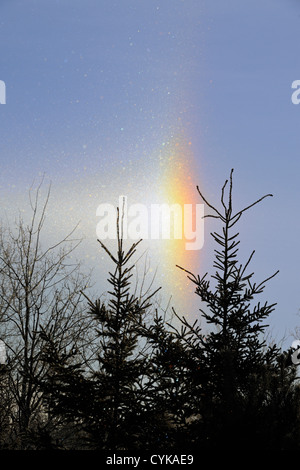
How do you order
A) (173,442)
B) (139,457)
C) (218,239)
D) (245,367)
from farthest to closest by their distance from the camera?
(218,239)
(245,367)
(173,442)
(139,457)

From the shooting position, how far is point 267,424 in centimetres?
556

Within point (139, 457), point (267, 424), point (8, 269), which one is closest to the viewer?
point (267, 424)

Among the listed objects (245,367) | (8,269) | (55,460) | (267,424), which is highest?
(8,269)

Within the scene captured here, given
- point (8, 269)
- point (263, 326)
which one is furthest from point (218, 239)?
point (8, 269)

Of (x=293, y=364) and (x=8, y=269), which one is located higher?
(x=8, y=269)

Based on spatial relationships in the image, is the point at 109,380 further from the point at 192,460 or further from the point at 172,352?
the point at 192,460

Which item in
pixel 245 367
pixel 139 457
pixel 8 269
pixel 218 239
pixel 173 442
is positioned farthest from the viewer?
pixel 8 269

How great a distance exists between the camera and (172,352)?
732 centimetres

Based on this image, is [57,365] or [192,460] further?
[57,365]

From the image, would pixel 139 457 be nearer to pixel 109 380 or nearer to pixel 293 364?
pixel 109 380

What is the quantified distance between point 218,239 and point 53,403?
3239 mm

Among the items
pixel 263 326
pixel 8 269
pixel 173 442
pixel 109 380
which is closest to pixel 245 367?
pixel 263 326

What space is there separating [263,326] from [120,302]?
79.2 inches

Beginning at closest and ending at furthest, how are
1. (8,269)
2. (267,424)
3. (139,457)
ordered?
(267,424) < (139,457) < (8,269)
